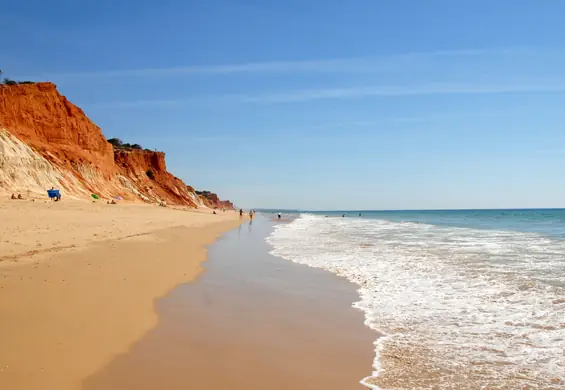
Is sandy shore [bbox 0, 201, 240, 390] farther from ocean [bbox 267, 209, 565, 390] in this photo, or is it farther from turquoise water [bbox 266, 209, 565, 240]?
turquoise water [bbox 266, 209, 565, 240]

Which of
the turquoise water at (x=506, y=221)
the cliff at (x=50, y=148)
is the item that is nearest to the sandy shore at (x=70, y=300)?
the turquoise water at (x=506, y=221)

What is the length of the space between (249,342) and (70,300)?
305 centimetres

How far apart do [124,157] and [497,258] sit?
68.8 m

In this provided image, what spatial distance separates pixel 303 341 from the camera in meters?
5.32

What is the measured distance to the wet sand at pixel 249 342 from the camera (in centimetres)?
405

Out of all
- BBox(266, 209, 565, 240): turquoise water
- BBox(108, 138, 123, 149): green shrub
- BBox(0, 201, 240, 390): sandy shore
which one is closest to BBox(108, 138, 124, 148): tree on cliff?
BBox(108, 138, 123, 149): green shrub

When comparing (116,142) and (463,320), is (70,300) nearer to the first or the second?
(463,320)

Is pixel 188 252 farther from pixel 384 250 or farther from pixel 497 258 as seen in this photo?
pixel 497 258

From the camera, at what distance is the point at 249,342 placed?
5211mm

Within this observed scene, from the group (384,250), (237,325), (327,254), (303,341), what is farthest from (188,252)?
(303,341)

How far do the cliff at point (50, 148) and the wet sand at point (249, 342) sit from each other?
3065cm

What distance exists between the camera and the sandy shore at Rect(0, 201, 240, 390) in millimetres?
4102

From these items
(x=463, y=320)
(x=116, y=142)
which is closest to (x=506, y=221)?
(x=463, y=320)

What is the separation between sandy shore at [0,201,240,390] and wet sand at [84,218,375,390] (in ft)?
1.04
